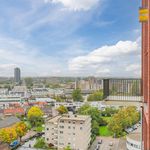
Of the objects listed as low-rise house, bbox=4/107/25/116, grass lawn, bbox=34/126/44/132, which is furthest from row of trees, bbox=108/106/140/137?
low-rise house, bbox=4/107/25/116

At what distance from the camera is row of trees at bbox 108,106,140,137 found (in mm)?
17203

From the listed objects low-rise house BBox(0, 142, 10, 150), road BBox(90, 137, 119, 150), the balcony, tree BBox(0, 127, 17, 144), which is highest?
the balcony

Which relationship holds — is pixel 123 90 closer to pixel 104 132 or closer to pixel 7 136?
pixel 7 136

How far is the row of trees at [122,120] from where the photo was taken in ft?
56.4

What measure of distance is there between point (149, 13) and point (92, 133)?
1573 centimetres

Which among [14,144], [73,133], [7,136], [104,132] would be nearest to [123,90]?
[73,133]

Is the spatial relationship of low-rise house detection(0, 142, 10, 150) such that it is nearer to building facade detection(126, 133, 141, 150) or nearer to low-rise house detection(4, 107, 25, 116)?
building facade detection(126, 133, 141, 150)

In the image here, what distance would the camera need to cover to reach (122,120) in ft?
59.9

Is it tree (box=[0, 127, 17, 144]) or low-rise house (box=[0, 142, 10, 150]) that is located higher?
tree (box=[0, 127, 17, 144])

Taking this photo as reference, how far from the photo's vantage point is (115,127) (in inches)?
673

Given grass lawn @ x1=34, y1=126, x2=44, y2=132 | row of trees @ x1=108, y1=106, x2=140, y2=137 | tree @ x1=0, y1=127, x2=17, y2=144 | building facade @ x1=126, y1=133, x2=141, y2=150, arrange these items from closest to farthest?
building facade @ x1=126, y1=133, x2=141, y2=150, tree @ x1=0, y1=127, x2=17, y2=144, row of trees @ x1=108, y1=106, x2=140, y2=137, grass lawn @ x1=34, y1=126, x2=44, y2=132

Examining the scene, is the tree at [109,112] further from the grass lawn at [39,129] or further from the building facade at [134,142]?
the building facade at [134,142]

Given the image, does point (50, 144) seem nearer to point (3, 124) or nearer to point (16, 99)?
point (3, 124)

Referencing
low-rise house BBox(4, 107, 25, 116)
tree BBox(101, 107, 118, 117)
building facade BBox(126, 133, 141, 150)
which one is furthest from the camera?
low-rise house BBox(4, 107, 25, 116)
